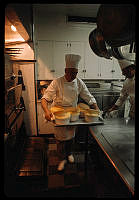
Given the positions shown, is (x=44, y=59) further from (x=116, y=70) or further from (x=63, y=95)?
(x=116, y=70)

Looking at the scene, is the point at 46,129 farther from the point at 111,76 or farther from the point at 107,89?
the point at 111,76

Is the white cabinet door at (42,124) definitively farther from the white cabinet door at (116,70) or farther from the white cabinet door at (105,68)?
the white cabinet door at (116,70)

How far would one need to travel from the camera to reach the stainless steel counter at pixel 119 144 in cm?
69

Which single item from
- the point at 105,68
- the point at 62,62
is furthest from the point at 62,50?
the point at 105,68

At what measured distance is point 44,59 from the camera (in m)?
3.03

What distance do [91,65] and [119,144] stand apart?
8.43 feet

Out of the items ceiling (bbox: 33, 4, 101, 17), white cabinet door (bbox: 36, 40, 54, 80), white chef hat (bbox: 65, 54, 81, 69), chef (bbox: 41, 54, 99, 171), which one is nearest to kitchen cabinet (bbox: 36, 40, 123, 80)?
white cabinet door (bbox: 36, 40, 54, 80)

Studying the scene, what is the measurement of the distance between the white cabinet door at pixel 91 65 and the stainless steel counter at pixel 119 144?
6.53 feet

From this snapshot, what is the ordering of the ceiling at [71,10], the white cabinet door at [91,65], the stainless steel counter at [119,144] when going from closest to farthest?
the stainless steel counter at [119,144], the ceiling at [71,10], the white cabinet door at [91,65]

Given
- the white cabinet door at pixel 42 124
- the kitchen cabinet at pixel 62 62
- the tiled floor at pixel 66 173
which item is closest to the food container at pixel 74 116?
the tiled floor at pixel 66 173

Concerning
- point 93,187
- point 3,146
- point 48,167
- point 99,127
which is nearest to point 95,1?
point 3,146

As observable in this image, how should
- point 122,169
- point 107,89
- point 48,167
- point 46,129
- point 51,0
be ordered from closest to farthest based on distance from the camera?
1. point 51,0
2. point 122,169
3. point 48,167
4. point 46,129
5. point 107,89

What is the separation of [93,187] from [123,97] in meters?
1.26

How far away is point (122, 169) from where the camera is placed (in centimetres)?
71
